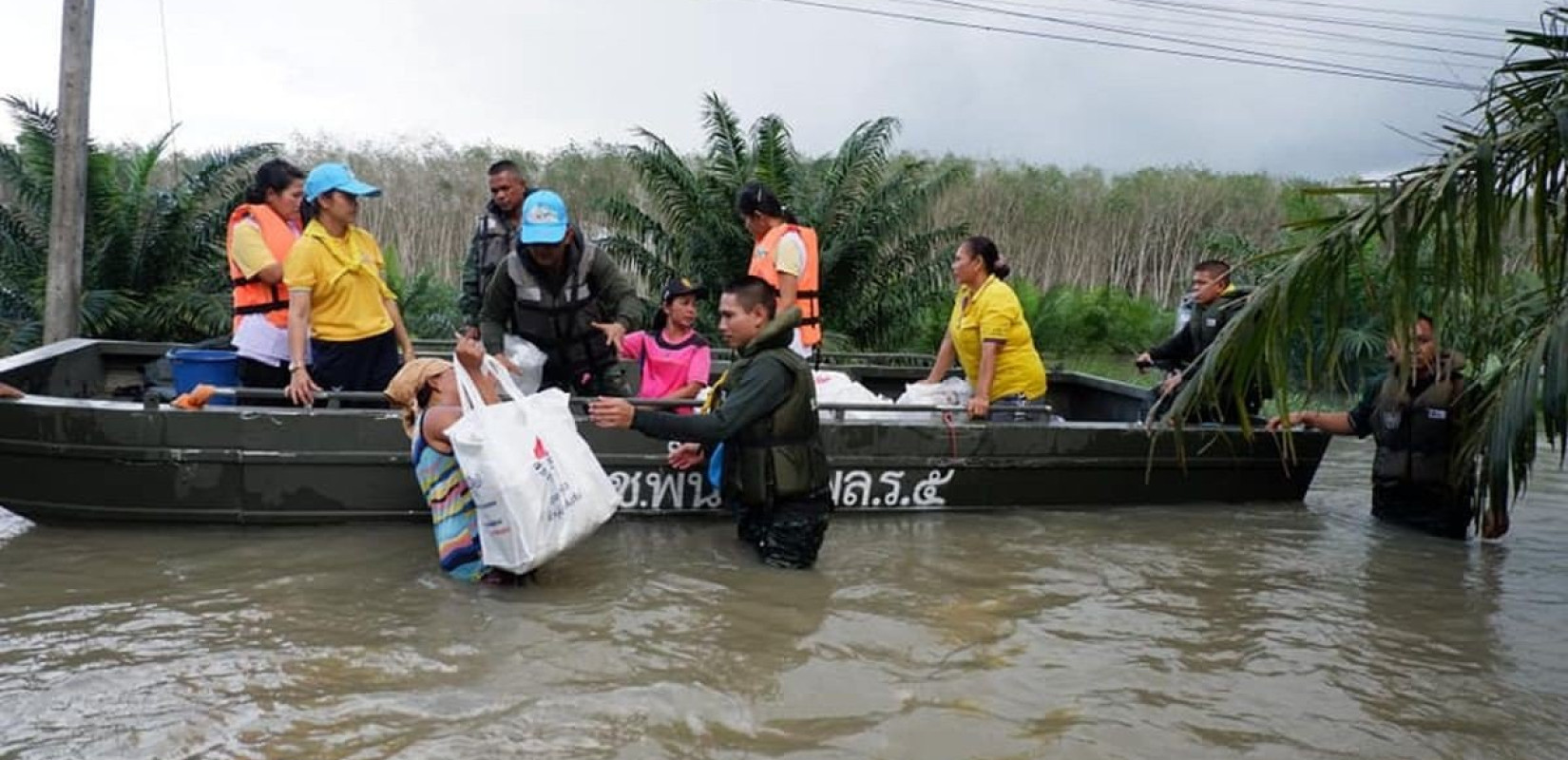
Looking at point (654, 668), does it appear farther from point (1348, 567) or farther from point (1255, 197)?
point (1255, 197)

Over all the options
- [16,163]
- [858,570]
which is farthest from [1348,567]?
[16,163]

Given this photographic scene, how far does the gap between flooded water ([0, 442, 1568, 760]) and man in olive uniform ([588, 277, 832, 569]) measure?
261 millimetres

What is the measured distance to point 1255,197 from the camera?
2394cm

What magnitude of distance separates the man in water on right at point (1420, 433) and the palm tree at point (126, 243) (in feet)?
34.3

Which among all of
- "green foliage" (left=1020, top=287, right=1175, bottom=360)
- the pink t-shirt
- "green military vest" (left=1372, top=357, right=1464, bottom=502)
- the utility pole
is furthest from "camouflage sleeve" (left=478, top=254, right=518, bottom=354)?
"green foliage" (left=1020, top=287, right=1175, bottom=360)

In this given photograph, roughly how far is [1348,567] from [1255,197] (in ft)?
59.8

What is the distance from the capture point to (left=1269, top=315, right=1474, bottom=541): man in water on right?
297 inches

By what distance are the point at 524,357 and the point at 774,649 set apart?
2.65 meters

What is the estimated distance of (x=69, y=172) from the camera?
975cm

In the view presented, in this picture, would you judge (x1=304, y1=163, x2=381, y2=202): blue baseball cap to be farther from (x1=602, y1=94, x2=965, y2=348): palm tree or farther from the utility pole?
(x1=602, y1=94, x2=965, y2=348): palm tree

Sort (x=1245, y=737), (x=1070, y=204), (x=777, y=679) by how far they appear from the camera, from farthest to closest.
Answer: (x=1070, y=204)
(x=777, y=679)
(x=1245, y=737)

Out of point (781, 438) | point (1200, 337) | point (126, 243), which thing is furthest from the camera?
point (126, 243)

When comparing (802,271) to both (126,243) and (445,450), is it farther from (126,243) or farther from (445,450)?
(126,243)

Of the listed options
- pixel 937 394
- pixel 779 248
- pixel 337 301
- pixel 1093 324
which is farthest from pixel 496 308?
pixel 1093 324
